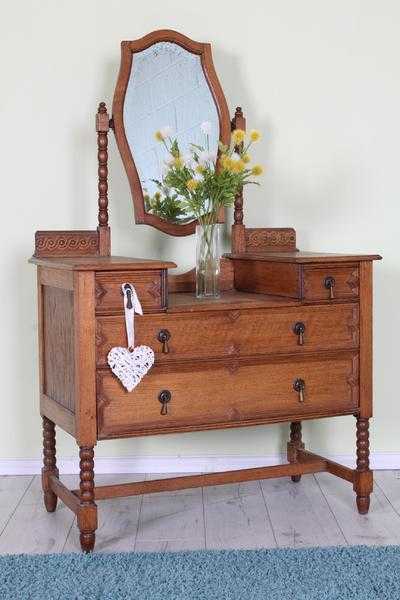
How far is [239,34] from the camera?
380 cm

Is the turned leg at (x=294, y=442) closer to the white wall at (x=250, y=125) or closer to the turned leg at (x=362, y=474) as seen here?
the white wall at (x=250, y=125)

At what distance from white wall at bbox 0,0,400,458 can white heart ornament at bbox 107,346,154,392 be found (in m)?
0.91

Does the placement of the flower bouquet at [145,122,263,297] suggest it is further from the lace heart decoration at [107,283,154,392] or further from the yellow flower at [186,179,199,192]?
the lace heart decoration at [107,283,154,392]

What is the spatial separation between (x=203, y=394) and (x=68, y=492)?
54cm

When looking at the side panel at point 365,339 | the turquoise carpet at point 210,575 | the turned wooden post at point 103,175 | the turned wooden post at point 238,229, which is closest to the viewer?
the turquoise carpet at point 210,575

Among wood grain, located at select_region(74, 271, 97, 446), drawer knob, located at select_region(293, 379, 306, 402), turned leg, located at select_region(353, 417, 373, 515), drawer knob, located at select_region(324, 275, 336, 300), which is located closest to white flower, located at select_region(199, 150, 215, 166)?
drawer knob, located at select_region(324, 275, 336, 300)

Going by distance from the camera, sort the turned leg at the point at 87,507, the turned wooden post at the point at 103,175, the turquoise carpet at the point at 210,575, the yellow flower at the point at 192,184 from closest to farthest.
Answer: the turquoise carpet at the point at 210,575, the turned leg at the point at 87,507, the yellow flower at the point at 192,184, the turned wooden post at the point at 103,175

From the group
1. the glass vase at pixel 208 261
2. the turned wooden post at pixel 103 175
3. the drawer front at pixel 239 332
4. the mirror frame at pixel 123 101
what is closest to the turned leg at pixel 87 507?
the drawer front at pixel 239 332

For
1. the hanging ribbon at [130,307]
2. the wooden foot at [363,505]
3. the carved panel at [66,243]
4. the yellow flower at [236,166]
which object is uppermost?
A: the yellow flower at [236,166]

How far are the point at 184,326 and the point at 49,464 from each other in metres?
0.77

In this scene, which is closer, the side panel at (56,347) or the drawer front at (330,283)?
the side panel at (56,347)

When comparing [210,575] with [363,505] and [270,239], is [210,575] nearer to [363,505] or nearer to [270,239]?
[363,505]

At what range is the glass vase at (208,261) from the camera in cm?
332

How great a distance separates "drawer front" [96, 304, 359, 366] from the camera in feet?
9.89
